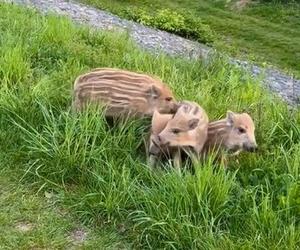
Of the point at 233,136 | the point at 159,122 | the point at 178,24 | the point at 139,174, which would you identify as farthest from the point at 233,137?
the point at 178,24

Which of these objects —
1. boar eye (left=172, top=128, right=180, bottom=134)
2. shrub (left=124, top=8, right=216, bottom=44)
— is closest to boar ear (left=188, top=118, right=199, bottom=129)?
boar eye (left=172, top=128, right=180, bottom=134)

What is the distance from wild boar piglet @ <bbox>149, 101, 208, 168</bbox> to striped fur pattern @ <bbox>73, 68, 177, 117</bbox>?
35cm

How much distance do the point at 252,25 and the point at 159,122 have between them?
1655cm

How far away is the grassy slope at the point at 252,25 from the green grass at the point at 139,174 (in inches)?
406

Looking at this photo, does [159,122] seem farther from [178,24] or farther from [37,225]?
[178,24]

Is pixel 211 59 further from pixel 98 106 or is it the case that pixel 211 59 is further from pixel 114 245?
pixel 114 245

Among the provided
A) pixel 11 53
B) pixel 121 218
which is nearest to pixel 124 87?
pixel 121 218

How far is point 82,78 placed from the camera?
18.5 ft

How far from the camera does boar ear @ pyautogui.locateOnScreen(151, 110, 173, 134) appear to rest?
4887 mm

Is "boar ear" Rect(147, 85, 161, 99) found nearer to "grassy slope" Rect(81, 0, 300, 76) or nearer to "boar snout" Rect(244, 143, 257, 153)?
"boar snout" Rect(244, 143, 257, 153)

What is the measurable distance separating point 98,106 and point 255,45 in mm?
14054

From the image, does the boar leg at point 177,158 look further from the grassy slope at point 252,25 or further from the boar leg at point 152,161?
the grassy slope at point 252,25

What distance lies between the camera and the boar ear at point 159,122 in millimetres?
4887

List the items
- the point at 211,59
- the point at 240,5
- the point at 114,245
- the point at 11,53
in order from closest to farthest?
the point at 114,245
the point at 11,53
the point at 211,59
the point at 240,5
